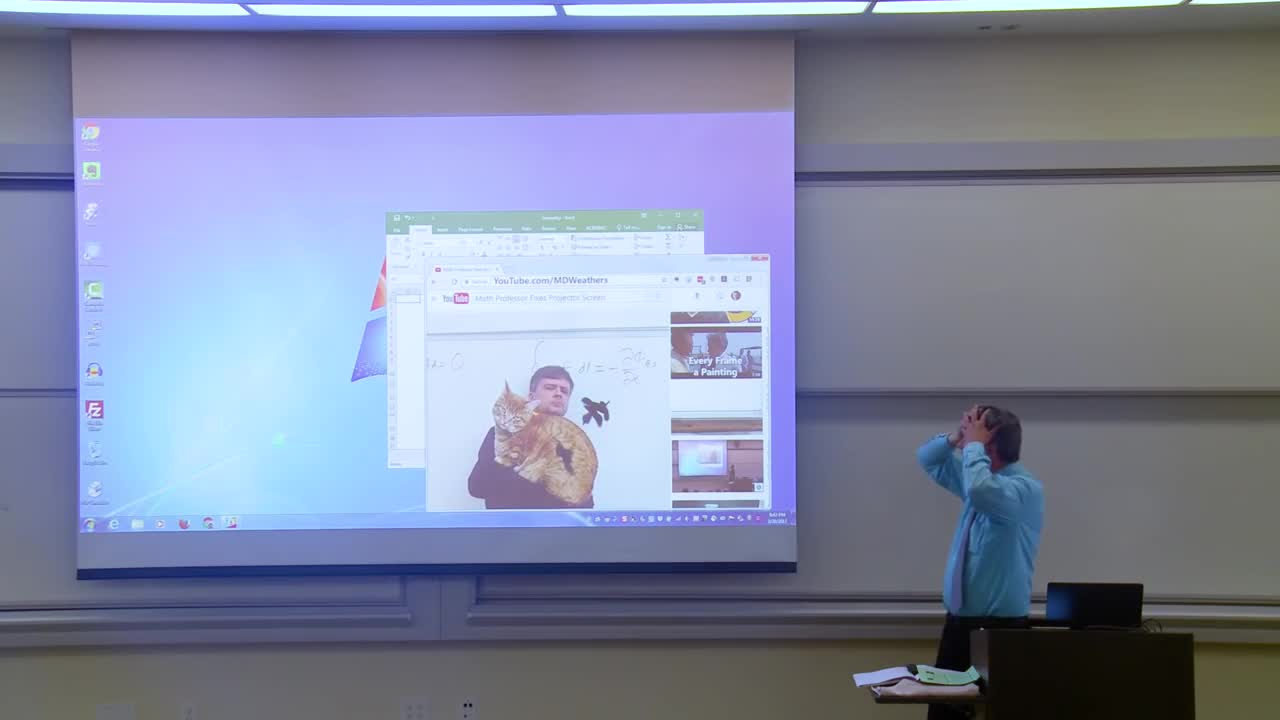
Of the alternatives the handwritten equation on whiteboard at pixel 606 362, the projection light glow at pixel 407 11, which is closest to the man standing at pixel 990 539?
the handwritten equation on whiteboard at pixel 606 362

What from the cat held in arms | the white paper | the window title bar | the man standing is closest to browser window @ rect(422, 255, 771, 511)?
the cat held in arms

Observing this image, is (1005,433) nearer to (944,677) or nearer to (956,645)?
(956,645)

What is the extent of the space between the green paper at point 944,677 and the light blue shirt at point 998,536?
0.44 meters

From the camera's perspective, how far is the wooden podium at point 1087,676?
2.17 metres

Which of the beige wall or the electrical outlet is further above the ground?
the beige wall

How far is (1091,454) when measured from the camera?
321 centimetres

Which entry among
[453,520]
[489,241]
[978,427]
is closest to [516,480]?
[453,520]

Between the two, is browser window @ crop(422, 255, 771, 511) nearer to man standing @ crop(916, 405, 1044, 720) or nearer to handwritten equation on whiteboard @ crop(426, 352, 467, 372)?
handwritten equation on whiteboard @ crop(426, 352, 467, 372)

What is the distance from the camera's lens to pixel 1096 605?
237 cm

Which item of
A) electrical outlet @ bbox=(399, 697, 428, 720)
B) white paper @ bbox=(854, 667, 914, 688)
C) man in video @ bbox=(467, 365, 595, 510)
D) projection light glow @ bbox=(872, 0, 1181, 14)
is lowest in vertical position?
electrical outlet @ bbox=(399, 697, 428, 720)

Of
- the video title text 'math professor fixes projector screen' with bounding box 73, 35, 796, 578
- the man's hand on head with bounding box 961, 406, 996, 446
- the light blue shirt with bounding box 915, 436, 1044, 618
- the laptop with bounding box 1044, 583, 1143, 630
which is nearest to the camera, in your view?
the laptop with bounding box 1044, 583, 1143, 630

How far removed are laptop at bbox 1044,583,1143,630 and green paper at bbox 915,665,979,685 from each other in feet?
0.96

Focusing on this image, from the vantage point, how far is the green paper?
2.25 meters

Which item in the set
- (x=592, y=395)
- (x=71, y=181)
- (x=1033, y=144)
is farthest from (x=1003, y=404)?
(x=71, y=181)
